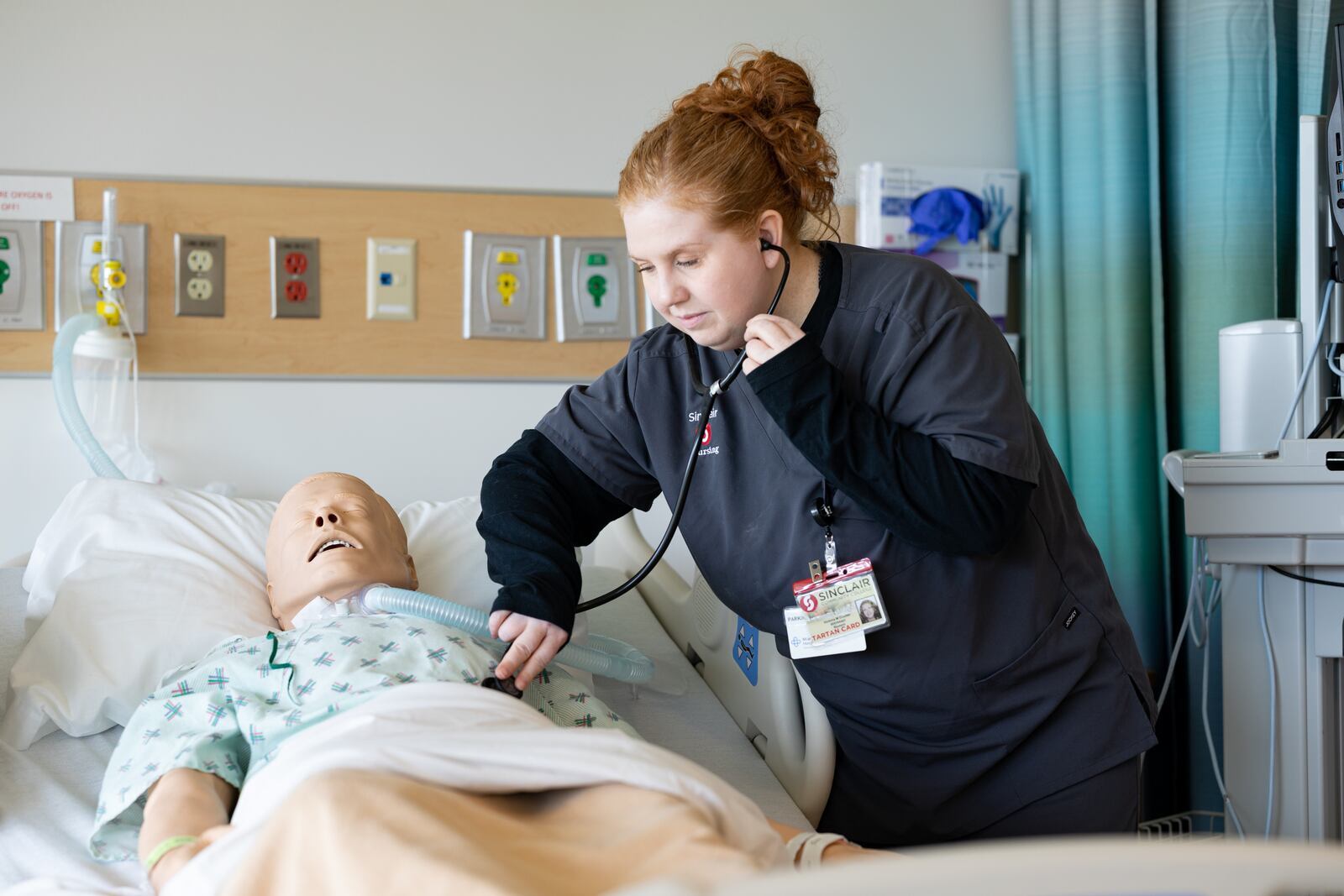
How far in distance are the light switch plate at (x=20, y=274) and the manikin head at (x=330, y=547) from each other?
81 cm

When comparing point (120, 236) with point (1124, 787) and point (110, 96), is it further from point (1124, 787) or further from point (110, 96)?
point (1124, 787)

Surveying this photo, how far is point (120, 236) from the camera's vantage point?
2.30 meters

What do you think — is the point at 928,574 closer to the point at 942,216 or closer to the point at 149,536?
the point at 149,536

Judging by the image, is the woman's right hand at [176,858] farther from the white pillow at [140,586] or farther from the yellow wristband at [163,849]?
the white pillow at [140,586]

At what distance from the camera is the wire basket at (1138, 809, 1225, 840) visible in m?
2.33

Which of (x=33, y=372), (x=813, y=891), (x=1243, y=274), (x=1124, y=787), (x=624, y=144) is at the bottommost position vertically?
(x=1124, y=787)

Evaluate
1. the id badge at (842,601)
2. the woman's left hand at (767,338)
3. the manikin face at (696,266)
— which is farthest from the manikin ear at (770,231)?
the id badge at (842,601)

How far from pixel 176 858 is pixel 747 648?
2.91ft

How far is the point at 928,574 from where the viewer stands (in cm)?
145

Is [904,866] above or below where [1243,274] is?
below

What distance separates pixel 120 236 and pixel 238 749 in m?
1.27

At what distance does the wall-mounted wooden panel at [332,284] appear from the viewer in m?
2.32

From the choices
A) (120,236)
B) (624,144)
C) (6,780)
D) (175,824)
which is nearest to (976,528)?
(175,824)

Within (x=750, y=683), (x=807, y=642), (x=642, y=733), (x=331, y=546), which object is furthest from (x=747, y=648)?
(x=331, y=546)
